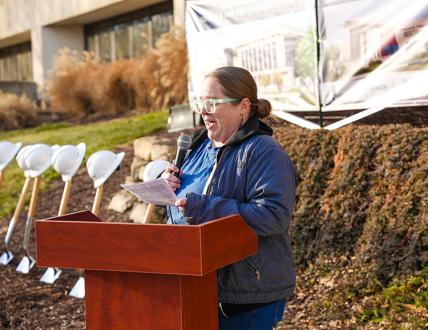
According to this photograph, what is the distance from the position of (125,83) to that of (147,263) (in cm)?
1568

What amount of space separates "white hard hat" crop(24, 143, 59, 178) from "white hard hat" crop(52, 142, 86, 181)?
428mm

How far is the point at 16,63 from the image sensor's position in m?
34.7

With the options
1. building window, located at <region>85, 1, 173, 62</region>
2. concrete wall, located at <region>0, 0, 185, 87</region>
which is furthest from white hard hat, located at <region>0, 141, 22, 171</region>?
concrete wall, located at <region>0, 0, 185, 87</region>

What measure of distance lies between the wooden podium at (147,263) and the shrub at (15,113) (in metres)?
16.8

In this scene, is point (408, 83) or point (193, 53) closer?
point (408, 83)

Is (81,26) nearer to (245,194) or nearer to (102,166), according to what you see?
(102,166)

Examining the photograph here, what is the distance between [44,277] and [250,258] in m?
4.71

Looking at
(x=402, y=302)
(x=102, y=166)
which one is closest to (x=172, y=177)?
(x=402, y=302)

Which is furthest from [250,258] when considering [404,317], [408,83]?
[408,83]

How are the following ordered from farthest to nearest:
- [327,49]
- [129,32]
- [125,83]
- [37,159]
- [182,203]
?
[129,32], [125,83], [37,159], [327,49], [182,203]

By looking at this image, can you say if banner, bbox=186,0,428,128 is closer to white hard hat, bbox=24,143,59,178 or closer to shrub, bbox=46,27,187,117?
white hard hat, bbox=24,143,59,178

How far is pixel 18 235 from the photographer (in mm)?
9266

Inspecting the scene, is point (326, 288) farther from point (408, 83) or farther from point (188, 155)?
point (188, 155)

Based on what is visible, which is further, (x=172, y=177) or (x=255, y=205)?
(x=172, y=177)
